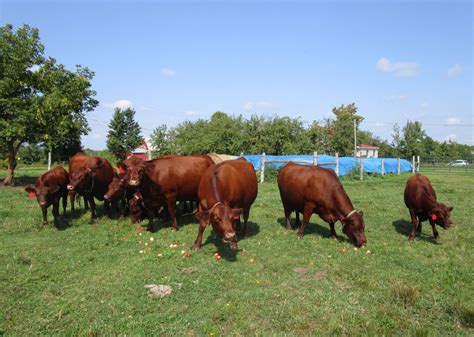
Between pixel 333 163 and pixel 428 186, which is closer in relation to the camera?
pixel 428 186

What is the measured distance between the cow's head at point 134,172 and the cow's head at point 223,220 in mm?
2572

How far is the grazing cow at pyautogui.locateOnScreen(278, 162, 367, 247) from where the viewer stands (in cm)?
809

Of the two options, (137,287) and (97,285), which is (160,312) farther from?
(97,285)

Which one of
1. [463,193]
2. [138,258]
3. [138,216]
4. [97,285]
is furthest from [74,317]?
[463,193]

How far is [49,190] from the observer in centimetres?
940

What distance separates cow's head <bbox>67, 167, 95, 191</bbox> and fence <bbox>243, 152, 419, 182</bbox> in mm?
13800

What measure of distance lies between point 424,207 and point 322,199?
8.08 feet

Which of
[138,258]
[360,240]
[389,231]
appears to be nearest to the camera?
[138,258]

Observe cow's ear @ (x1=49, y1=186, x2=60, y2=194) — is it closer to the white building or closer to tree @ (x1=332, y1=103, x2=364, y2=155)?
tree @ (x1=332, y1=103, x2=364, y2=155)

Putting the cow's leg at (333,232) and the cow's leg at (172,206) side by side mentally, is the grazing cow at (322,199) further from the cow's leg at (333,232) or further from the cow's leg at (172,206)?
the cow's leg at (172,206)

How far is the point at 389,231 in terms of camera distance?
9.54 meters

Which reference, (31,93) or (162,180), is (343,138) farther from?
(162,180)

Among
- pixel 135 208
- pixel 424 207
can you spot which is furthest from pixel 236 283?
pixel 424 207

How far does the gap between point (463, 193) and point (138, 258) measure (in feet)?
55.9
